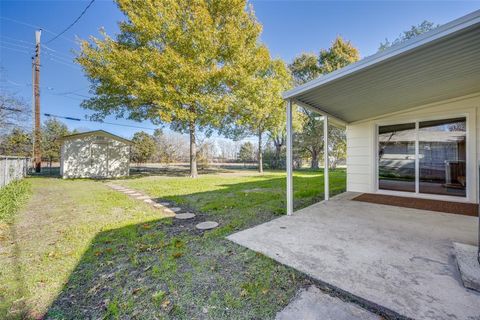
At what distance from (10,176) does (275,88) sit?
45.2ft

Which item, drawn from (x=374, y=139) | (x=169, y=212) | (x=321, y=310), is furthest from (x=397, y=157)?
A: (x=169, y=212)

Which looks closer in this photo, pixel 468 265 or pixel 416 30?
pixel 468 265

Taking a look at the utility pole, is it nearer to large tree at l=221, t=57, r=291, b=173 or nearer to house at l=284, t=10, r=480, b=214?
large tree at l=221, t=57, r=291, b=173

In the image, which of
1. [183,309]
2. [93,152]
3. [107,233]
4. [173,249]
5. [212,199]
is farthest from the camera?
[93,152]

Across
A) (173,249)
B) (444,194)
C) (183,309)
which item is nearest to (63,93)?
(173,249)

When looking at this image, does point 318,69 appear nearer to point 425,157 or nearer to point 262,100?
point 262,100

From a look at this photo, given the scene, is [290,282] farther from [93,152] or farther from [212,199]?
[93,152]

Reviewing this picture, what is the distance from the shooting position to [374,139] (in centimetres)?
622

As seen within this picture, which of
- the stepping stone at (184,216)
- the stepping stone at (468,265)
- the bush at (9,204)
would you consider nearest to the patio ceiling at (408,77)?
the stepping stone at (468,265)

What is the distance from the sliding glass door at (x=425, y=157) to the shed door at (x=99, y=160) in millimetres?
14655

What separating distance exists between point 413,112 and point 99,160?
1558 cm

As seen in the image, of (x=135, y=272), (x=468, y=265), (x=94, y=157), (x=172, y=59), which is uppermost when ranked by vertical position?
(x=172, y=59)

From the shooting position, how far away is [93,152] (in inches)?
492

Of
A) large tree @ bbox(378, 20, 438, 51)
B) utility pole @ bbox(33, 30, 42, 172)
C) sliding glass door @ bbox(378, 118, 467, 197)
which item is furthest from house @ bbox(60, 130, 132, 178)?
large tree @ bbox(378, 20, 438, 51)
